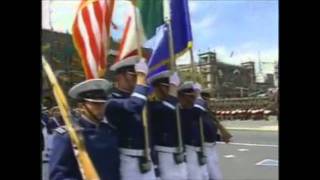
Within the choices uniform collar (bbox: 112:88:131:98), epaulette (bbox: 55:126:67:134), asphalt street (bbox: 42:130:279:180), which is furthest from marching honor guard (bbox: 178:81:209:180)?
epaulette (bbox: 55:126:67:134)

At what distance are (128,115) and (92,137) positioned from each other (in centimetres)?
30

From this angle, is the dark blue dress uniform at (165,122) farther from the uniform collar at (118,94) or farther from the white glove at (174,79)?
the uniform collar at (118,94)

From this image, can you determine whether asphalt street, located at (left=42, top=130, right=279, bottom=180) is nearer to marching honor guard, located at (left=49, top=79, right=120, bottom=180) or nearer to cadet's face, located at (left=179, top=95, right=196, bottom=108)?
cadet's face, located at (left=179, top=95, right=196, bottom=108)

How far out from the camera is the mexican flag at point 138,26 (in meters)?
3.76

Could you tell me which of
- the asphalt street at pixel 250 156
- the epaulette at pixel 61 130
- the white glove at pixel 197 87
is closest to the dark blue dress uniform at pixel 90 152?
the epaulette at pixel 61 130

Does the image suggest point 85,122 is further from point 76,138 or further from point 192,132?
point 192,132

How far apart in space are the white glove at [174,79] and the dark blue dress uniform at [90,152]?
0.51 m

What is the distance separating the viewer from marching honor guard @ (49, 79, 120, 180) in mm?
3818

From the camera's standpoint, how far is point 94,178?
12.7 ft

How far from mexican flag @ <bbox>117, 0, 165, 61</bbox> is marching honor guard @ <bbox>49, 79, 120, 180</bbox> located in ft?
0.90

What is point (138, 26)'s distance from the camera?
3.78 metres
